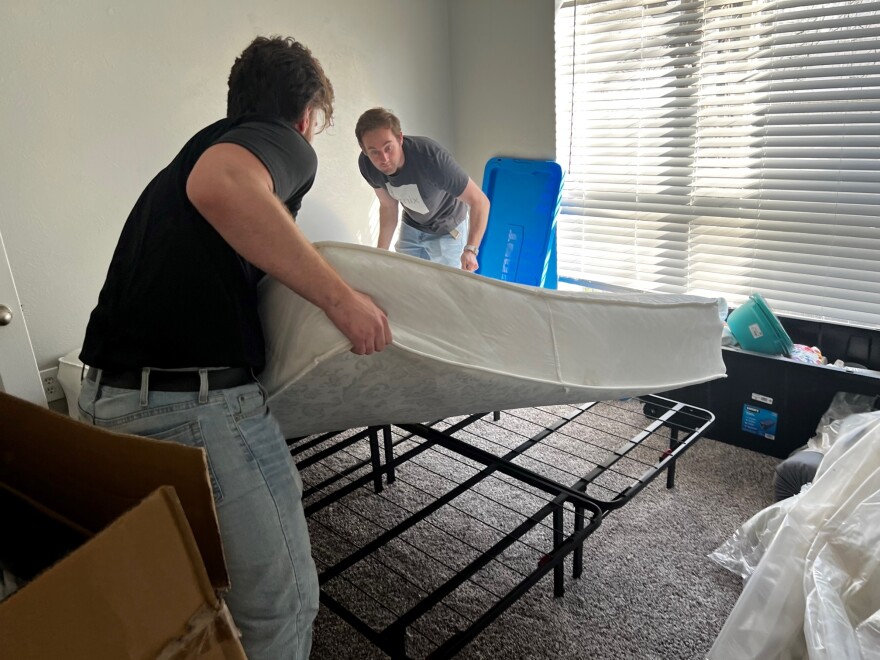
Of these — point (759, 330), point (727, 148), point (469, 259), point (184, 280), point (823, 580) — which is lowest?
point (823, 580)

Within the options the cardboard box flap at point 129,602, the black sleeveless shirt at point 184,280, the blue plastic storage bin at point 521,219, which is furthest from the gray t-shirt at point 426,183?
the cardboard box flap at point 129,602

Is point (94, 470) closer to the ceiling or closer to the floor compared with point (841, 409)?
closer to the ceiling

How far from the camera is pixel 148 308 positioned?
1.04 metres

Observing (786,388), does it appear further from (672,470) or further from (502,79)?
(502,79)

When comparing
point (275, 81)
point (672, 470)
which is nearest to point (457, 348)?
point (275, 81)

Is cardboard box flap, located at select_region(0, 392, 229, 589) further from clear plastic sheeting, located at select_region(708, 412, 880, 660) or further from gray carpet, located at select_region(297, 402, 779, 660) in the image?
A: clear plastic sheeting, located at select_region(708, 412, 880, 660)

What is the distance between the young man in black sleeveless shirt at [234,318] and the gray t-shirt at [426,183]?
1.42 meters

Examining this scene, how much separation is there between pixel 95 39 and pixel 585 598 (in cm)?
224

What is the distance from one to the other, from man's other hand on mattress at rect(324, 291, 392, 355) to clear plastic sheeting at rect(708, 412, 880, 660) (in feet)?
3.40

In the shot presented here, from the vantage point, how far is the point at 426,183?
2590mm

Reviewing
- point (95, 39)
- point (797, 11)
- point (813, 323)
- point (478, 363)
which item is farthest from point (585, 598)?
point (95, 39)

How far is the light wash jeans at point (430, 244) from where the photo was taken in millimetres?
2820

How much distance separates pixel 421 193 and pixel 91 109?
1.18 meters

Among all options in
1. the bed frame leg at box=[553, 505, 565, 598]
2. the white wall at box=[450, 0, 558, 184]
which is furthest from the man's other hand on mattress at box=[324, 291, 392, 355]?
the white wall at box=[450, 0, 558, 184]
